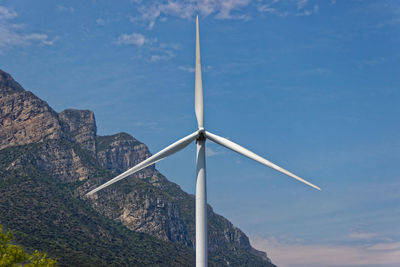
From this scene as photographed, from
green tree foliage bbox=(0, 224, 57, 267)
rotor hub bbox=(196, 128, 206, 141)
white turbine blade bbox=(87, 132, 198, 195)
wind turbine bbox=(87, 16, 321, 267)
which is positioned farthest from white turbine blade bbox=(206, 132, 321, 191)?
green tree foliage bbox=(0, 224, 57, 267)

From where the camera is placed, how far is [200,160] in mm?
55406

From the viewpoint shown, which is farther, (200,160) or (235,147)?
(235,147)

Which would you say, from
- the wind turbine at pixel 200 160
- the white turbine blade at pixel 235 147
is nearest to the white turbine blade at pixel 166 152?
the wind turbine at pixel 200 160

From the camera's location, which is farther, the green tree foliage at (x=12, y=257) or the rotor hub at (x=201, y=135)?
the green tree foliage at (x=12, y=257)

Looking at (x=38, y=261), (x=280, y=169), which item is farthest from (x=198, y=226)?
(x=38, y=261)

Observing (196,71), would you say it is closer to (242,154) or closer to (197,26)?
(197,26)

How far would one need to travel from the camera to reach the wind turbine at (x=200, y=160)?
170ft

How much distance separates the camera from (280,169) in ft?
174

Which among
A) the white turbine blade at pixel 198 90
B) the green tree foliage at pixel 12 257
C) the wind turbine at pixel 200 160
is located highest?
the white turbine blade at pixel 198 90

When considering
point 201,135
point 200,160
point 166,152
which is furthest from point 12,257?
point 201,135

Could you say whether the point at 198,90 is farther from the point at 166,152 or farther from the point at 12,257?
the point at 12,257

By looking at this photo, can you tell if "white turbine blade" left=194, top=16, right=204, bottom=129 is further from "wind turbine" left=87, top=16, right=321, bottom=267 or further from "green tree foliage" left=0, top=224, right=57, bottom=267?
"green tree foliage" left=0, top=224, right=57, bottom=267

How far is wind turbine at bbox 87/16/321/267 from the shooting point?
5176 centimetres

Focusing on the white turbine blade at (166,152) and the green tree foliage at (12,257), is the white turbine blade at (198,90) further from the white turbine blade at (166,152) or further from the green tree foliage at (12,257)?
the green tree foliage at (12,257)
